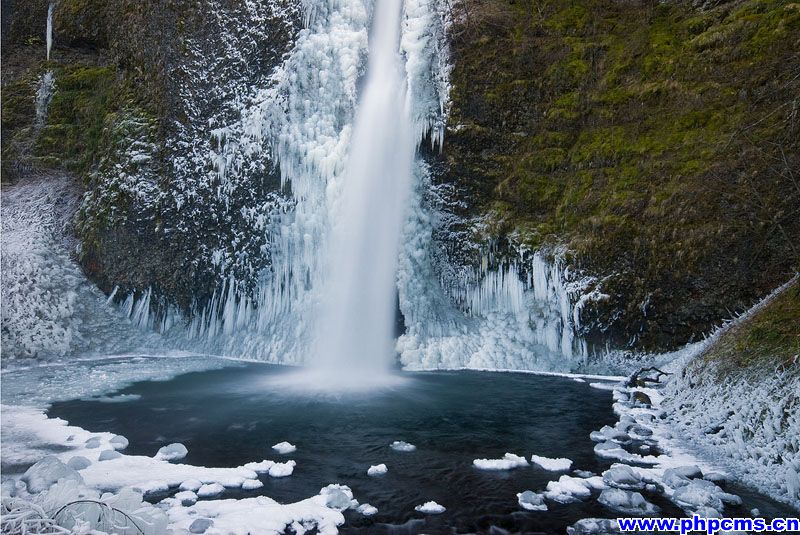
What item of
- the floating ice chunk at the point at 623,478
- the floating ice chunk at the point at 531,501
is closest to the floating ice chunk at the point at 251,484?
the floating ice chunk at the point at 531,501

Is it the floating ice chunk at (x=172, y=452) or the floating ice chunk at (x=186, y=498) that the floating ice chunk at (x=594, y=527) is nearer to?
the floating ice chunk at (x=186, y=498)

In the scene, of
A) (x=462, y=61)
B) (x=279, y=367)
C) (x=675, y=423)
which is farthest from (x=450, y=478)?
(x=462, y=61)

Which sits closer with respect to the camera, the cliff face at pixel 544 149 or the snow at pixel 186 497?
the snow at pixel 186 497

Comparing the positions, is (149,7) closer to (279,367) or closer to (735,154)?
(279,367)

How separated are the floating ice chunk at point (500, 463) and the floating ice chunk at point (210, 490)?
2.48m

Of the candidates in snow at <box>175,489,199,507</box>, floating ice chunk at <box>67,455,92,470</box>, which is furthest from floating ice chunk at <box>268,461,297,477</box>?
floating ice chunk at <box>67,455,92,470</box>

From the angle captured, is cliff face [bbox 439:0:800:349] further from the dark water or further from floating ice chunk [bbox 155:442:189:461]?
floating ice chunk [bbox 155:442:189:461]

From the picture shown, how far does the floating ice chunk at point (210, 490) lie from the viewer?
5109mm

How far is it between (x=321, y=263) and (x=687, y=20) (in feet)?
30.9

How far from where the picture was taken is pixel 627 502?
4914 mm

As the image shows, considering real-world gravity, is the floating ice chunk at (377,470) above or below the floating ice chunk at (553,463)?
below

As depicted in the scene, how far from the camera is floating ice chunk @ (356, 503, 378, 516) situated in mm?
4824

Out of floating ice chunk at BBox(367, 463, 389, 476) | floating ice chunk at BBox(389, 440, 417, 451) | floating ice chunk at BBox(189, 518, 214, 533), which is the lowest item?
floating ice chunk at BBox(189, 518, 214, 533)

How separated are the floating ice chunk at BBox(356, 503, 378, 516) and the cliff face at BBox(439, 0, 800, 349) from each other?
7906 mm
